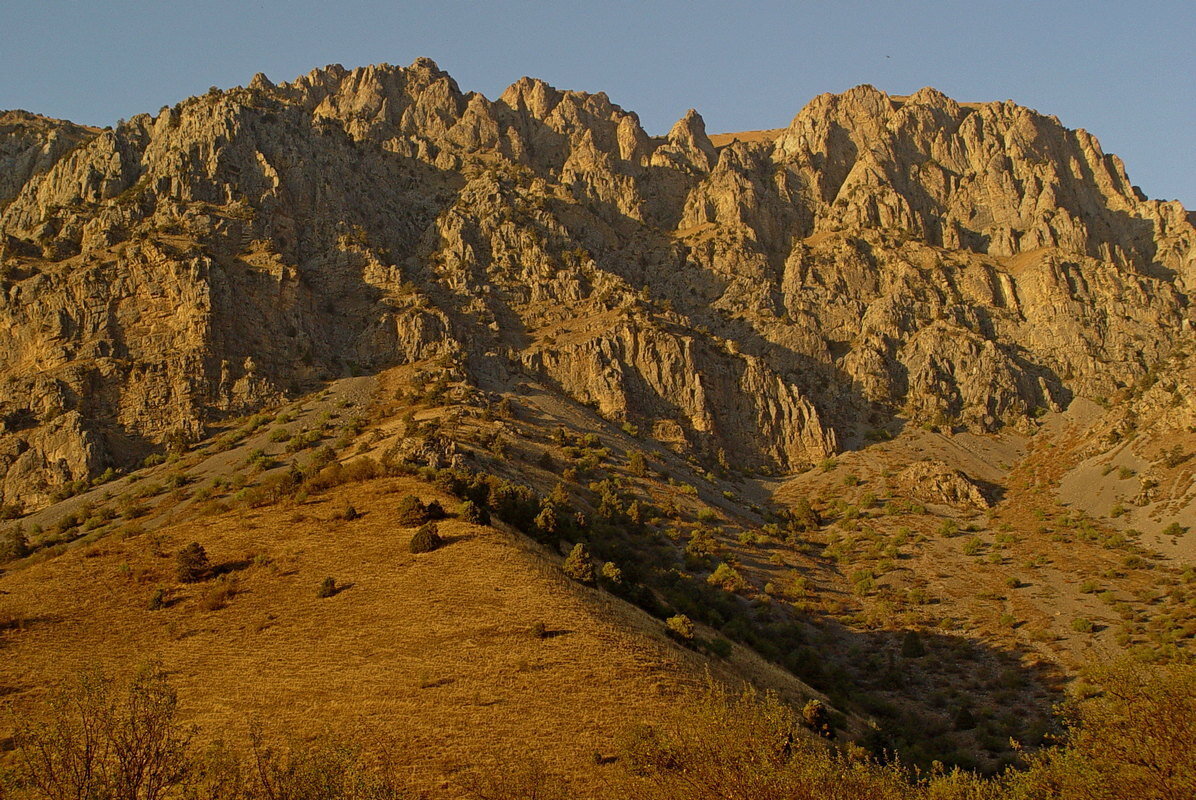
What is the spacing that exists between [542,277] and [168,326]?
38798 millimetres

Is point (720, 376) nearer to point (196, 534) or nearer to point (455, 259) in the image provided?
point (455, 259)

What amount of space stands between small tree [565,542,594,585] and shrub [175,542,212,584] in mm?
15729

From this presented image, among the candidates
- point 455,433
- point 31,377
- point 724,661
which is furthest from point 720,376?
point 31,377

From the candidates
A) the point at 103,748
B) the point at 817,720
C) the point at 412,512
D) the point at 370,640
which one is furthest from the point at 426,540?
the point at 103,748

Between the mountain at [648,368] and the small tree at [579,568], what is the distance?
0.95 meters

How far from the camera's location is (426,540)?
1490 inches

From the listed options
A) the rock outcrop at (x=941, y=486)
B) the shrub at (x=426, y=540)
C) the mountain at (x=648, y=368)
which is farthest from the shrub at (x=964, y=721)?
the rock outcrop at (x=941, y=486)

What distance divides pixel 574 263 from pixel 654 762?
82176mm

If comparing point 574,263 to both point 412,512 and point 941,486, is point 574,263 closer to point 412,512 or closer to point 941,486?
point 941,486

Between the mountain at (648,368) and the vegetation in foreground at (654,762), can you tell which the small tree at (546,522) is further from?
the vegetation in foreground at (654,762)

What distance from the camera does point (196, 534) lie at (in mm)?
42562

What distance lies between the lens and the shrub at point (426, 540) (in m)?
37.8

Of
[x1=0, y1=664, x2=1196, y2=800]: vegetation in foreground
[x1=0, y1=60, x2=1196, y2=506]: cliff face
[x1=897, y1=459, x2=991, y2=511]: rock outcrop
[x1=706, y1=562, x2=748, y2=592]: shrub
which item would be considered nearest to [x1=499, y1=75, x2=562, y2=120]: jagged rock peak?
[x1=0, y1=60, x2=1196, y2=506]: cliff face

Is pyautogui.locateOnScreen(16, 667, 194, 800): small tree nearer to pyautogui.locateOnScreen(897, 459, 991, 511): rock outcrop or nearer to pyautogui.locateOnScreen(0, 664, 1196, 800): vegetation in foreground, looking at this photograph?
pyautogui.locateOnScreen(0, 664, 1196, 800): vegetation in foreground
